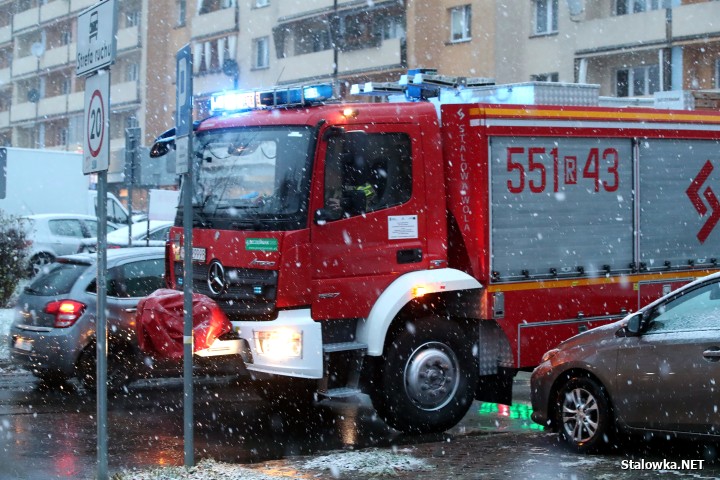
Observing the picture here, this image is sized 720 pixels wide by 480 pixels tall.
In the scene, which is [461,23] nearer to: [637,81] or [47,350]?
[637,81]

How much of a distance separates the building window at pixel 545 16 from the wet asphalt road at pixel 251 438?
81.7 feet

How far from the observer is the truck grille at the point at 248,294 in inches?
358

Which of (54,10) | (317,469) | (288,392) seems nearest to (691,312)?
(317,469)

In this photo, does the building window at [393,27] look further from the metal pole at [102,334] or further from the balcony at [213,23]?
the metal pole at [102,334]

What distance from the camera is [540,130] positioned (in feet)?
33.2

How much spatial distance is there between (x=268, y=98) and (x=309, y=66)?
33.5 m

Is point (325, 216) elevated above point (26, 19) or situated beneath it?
situated beneath

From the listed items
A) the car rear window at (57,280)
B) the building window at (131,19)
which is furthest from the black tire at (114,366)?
the building window at (131,19)

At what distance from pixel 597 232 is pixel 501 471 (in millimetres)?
3550

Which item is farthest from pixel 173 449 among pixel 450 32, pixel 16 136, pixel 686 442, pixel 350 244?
pixel 16 136

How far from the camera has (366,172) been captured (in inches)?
372

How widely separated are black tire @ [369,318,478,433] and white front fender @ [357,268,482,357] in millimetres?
267

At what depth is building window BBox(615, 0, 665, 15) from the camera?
32.8 meters

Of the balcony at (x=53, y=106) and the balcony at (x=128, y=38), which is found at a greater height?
the balcony at (x=128, y=38)
